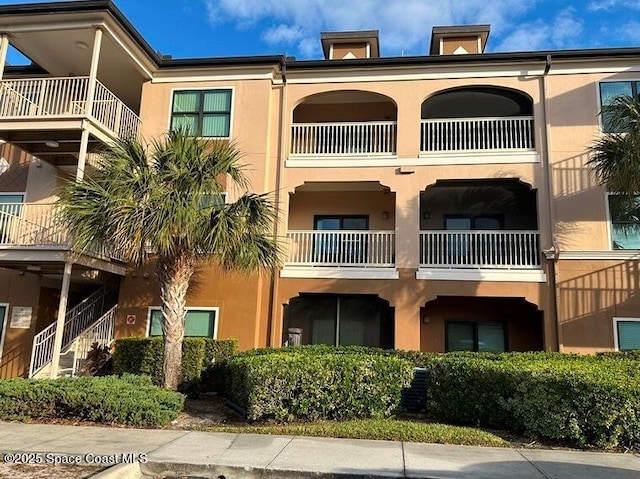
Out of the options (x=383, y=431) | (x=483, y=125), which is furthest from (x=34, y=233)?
(x=483, y=125)

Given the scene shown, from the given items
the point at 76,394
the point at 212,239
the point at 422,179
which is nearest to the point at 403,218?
the point at 422,179

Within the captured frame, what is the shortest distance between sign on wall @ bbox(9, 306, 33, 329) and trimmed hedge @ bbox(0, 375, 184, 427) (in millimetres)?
6930

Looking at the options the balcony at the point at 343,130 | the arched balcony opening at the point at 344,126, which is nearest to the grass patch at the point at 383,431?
the balcony at the point at 343,130

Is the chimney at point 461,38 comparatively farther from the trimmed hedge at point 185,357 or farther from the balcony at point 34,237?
the balcony at point 34,237

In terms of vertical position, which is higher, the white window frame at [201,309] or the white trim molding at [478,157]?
the white trim molding at [478,157]

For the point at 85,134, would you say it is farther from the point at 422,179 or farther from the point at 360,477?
the point at 360,477

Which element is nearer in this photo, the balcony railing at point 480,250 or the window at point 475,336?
the balcony railing at point 480,250

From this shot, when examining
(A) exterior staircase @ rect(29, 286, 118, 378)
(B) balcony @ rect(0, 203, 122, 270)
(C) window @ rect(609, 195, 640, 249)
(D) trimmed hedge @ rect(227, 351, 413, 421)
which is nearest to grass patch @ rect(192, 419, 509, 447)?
(D) trimmed hedge @ rect(227, 351, 413, 421)

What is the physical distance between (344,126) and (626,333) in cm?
987

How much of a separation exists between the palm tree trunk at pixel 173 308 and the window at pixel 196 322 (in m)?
3.40

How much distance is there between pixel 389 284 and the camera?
14938 millimetres

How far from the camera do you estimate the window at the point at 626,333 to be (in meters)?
13.6

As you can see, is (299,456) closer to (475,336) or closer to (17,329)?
(475,336)

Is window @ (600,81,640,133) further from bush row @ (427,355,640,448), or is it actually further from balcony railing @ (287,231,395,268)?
bush row @ (427,355,640,448)
